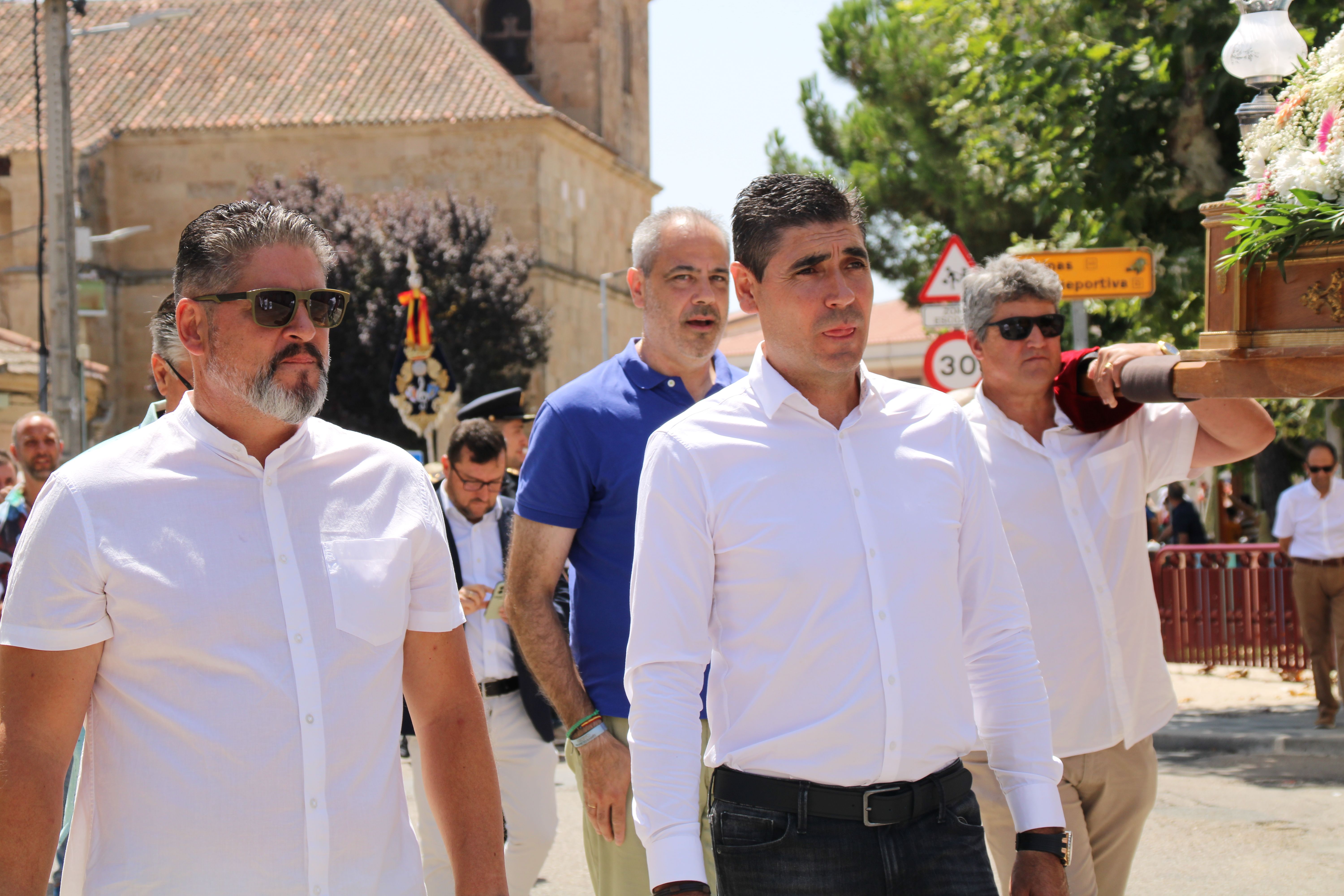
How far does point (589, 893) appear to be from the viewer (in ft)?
22.4

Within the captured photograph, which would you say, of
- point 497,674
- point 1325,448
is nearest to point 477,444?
point 497,674

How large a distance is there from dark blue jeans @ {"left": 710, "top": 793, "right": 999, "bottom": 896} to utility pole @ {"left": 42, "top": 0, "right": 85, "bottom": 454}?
16.5 m

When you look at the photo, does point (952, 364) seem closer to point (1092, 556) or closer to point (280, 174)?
point (1092, 556)

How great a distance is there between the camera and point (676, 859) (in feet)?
9.06

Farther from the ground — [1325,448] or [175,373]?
[175,373]

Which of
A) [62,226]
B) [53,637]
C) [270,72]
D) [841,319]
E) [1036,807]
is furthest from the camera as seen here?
[270,72]

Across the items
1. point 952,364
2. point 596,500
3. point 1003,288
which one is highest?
point 952,364

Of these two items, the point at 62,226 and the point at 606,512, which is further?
the point at 62,226

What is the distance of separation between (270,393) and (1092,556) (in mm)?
2389

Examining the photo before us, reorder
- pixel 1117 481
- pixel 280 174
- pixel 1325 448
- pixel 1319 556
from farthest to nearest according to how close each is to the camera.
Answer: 1. pixel 280 174
2. pixel 1325 448
3. pixel 1319 556
4. pixel 1117 481

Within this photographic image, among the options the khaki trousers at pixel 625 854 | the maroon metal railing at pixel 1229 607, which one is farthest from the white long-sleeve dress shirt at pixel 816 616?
the maroon metal railing at pixel 1229 607

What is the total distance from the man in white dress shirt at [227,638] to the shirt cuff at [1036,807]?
1034 millimetres

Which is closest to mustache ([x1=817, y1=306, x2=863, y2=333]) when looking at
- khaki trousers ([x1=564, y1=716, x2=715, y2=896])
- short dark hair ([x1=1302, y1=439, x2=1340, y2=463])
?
khaki trousers ([x1=564, y1=716, x2=715, y2=896])

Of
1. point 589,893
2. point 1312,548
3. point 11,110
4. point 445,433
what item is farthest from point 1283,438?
point 11,110
